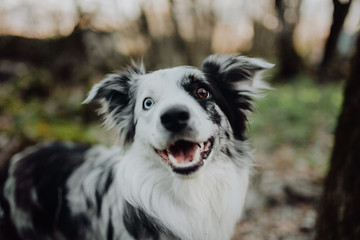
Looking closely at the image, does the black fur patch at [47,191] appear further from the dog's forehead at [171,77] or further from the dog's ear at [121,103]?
the dog's forehead at [171,77]

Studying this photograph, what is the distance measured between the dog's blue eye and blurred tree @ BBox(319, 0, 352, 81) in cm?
262

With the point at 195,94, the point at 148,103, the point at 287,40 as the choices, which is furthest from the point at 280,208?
the point at 287,40

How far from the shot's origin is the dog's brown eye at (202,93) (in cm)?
260

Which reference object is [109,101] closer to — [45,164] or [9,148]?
[45,164]

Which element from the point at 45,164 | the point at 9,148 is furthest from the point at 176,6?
the point at 45,164

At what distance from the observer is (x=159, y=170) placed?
256 centimetres

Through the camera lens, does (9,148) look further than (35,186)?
Yes

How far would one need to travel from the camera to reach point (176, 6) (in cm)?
1063

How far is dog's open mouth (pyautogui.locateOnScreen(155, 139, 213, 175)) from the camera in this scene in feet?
7.30

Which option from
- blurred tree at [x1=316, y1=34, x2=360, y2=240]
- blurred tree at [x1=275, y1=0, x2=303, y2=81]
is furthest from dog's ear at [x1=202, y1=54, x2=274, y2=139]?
blurred tree at [x1=275, y1=0, x2=303, y2=81]

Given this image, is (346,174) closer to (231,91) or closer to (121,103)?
(231,91)

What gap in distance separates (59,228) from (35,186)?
0.54 m

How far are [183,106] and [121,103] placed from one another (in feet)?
A: 3.45

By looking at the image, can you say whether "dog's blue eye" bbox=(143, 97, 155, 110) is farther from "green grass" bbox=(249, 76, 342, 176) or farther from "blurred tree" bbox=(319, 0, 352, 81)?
"green grass" bbox=(249, 76, 342, 176)
